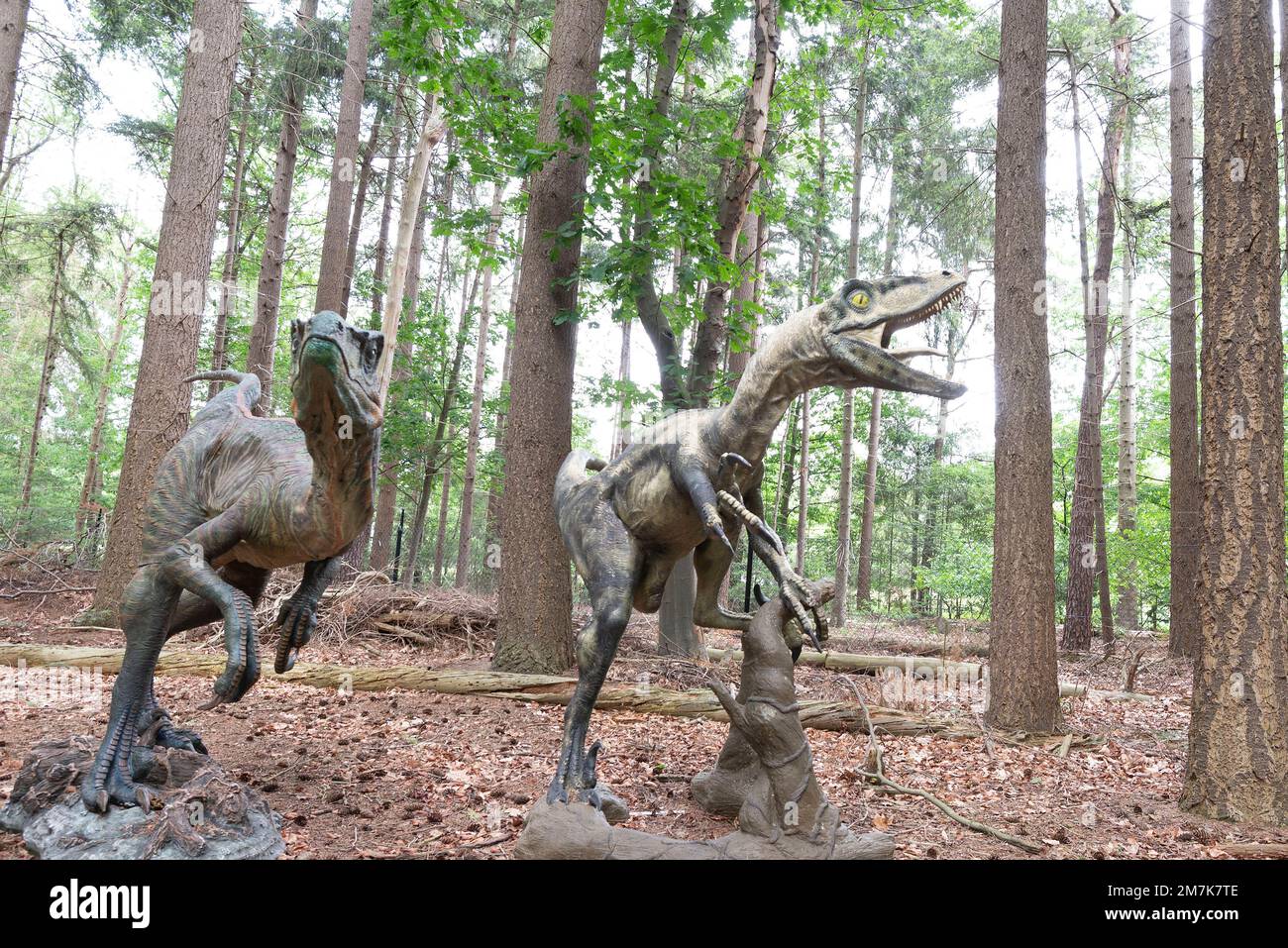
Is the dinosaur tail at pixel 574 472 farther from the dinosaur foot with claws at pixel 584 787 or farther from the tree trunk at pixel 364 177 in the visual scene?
the tree trunk at pixel 364 177

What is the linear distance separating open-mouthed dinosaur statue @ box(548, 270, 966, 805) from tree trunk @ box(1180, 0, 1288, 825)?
7.79 ft

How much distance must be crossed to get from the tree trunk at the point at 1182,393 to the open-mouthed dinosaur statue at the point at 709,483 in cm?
860

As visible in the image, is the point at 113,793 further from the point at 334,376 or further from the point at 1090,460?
the point at 1090,460

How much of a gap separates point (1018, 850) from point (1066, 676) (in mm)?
6995

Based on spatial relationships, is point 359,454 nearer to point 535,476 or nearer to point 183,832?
point 183,832

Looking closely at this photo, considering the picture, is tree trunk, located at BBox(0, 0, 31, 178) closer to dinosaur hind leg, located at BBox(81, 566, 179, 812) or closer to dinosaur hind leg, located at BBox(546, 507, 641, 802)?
dinosaur hind leg, located at BBox(81, 566, 179, 812)

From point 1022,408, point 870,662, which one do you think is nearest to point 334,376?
point 1022,408

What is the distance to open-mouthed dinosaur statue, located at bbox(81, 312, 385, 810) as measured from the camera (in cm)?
290

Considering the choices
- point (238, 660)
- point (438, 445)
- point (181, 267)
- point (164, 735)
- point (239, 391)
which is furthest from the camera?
point (438, 445)

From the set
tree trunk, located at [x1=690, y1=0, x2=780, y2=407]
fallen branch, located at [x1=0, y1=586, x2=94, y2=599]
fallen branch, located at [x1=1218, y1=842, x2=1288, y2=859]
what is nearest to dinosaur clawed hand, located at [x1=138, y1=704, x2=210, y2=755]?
tree trunk, located at [x1=690, y1=0, x2=780, y2=407]

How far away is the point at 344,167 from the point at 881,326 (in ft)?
33.6

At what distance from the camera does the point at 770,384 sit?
346 centimetres

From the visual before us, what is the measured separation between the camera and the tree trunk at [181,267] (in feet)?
24.6

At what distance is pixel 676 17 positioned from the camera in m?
8.06
